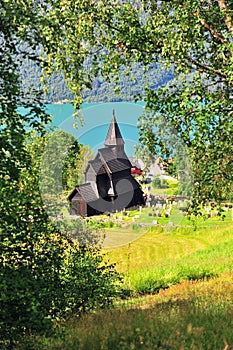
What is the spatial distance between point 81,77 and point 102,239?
4.05 m

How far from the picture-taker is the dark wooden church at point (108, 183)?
39.8ft

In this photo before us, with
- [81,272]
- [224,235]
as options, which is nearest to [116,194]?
[81,272]

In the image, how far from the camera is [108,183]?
1230 centimetres

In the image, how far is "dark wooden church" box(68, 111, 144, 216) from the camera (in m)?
12.1

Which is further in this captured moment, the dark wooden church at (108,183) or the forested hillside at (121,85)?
the forested hillside at (121,85)

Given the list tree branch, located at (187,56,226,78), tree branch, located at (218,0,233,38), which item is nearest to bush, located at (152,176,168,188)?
tree branch, located at (187,56,226,78)

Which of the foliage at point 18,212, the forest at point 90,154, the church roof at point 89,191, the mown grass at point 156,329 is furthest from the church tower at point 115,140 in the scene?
the foliage at point 18,212

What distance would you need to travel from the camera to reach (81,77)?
43.7 feet

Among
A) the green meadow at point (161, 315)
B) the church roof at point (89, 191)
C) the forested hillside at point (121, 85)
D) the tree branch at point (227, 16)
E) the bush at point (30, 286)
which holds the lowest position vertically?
the green meadow at point (161, 315)

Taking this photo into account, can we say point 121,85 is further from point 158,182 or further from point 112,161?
point 112,161

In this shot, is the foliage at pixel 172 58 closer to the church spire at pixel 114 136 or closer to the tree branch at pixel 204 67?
the tree branch at pixel 204 67

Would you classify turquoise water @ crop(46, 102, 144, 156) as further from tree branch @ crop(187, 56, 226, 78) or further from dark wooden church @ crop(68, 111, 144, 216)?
tree branch @ crop(187, 56, 226, 78)

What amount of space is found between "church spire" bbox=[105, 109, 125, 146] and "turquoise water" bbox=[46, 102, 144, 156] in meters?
0.09

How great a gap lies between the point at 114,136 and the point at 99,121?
2.15ft
